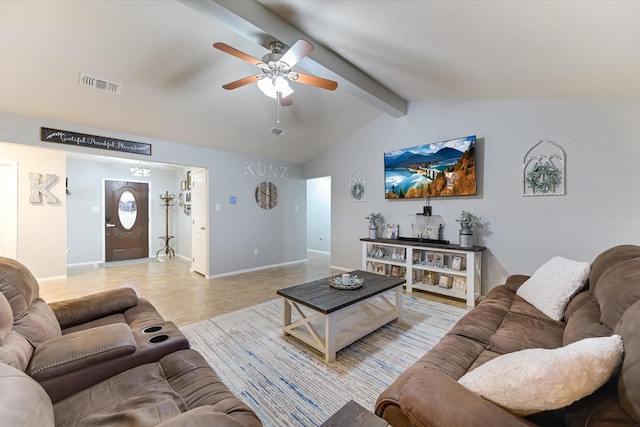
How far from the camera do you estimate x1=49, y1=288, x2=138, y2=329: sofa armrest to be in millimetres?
1839

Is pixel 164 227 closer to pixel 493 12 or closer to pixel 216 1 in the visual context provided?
Answer: pixel 216 1

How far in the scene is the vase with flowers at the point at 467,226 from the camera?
11.9ft

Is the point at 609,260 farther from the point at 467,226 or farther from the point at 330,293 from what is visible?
the point at 330,293

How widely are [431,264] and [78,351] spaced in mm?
3910

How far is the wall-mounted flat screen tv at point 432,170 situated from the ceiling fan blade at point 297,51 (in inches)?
106

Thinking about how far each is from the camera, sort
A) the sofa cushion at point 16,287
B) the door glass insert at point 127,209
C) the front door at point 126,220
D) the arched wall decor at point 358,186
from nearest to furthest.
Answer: the sofa cushion at point 16,287 → the arched wall decor at point 358,186 → the front door at point 126,220 → the door glass insert at point 127,209

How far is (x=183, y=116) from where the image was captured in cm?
383

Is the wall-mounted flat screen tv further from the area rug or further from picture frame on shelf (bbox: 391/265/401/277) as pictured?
the area rug

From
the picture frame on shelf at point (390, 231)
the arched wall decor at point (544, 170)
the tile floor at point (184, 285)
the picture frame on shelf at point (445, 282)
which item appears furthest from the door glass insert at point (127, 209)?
the arched wall decor at point (544, 170)

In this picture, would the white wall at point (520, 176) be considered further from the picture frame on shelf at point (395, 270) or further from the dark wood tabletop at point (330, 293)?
the dark wood tabletop at point (330, 293)

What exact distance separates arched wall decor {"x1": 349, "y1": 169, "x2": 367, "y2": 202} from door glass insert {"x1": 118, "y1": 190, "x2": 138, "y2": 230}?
5.58 m

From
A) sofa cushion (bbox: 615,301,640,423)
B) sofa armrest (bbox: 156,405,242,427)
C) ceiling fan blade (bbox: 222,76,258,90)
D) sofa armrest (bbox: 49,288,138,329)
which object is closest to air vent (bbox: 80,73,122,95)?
ceiling fan blade (bbox: 222,76,258,90)

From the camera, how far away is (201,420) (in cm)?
84

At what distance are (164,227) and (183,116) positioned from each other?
4536 mm
